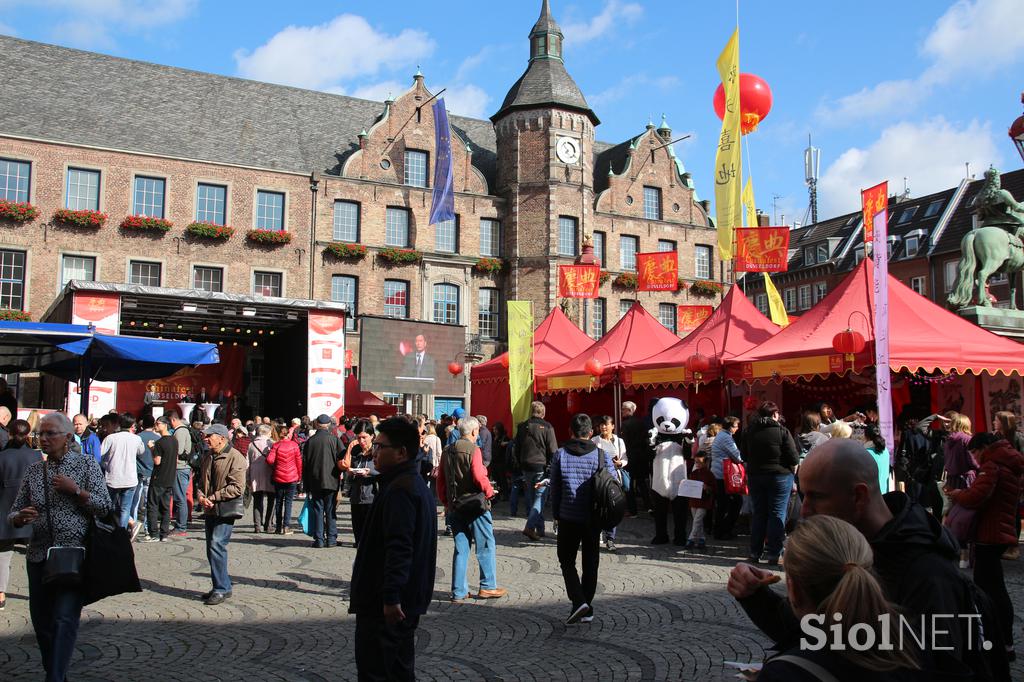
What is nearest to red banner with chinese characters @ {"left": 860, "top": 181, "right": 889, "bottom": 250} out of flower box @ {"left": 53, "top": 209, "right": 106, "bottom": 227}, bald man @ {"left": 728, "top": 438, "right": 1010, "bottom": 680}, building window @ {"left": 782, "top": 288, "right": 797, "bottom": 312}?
bald man @ {"left": 728, "top": 438, "right": 1010, "bottom": 680}

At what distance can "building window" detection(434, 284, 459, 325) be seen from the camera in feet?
106

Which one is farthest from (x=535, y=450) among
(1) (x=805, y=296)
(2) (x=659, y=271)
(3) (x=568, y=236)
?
(1) (x=805, y=296)

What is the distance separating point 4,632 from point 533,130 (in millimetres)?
28983

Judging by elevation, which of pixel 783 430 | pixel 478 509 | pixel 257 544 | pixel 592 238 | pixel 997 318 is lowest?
pixel 257 544

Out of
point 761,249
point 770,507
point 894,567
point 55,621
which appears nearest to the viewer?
point 894,567

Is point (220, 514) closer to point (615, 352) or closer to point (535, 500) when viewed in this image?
point (535, 500)

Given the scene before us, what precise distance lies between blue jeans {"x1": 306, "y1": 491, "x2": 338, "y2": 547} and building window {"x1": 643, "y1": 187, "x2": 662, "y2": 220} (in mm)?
27606

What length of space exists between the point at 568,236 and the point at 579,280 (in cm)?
1071

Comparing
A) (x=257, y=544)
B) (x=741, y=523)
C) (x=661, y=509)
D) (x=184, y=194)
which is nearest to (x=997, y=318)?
(x=741, y=523)

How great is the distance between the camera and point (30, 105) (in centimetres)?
2800

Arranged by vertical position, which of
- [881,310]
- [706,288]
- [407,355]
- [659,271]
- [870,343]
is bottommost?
[870,343]

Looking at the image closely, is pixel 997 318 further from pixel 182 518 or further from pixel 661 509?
pixel 182 518

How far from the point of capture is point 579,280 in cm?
2312

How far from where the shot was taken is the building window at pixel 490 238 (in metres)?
33.3
